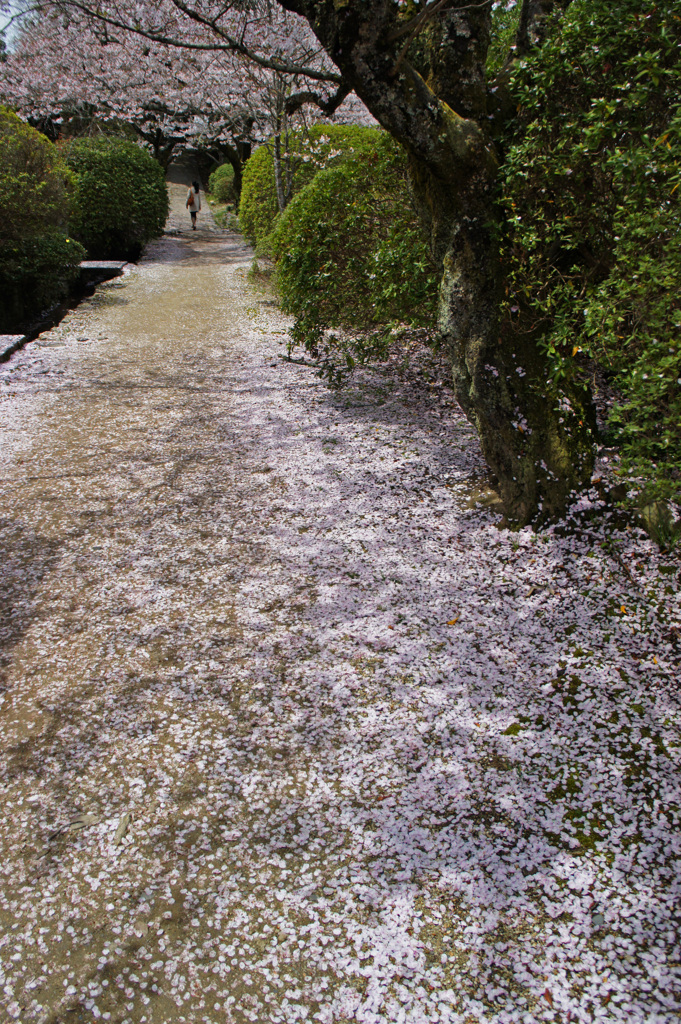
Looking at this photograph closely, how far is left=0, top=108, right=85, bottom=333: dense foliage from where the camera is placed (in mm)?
10141

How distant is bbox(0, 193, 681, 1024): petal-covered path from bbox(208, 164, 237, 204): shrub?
29.4 m

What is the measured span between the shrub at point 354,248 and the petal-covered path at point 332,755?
5.65ft

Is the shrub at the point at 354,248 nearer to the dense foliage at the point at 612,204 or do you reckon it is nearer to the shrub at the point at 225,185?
the dense foliage at the point at 612,204

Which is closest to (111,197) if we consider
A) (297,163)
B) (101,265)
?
(101,265)

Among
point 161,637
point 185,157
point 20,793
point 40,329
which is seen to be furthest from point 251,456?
point 185,157

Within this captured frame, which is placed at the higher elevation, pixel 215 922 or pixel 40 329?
pixel 40 329

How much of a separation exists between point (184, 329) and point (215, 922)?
9721mm

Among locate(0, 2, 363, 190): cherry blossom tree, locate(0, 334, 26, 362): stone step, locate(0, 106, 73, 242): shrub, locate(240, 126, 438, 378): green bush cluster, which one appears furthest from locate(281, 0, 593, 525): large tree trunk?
locate(0, 2, 363, 190): cherry blossom tree

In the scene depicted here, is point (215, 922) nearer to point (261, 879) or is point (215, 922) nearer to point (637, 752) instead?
point (261, 879)

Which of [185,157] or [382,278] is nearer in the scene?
[382,278]

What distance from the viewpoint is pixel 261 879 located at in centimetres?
224

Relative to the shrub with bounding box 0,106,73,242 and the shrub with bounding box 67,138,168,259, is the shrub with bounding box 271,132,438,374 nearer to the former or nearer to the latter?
the shrub with bounding box 0,106,73,242

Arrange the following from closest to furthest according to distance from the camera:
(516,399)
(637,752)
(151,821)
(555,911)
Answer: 1. (555,911)
2. (151,821)
3. (637,752)
4. (516,399)

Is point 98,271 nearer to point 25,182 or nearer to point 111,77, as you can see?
point 25,182
